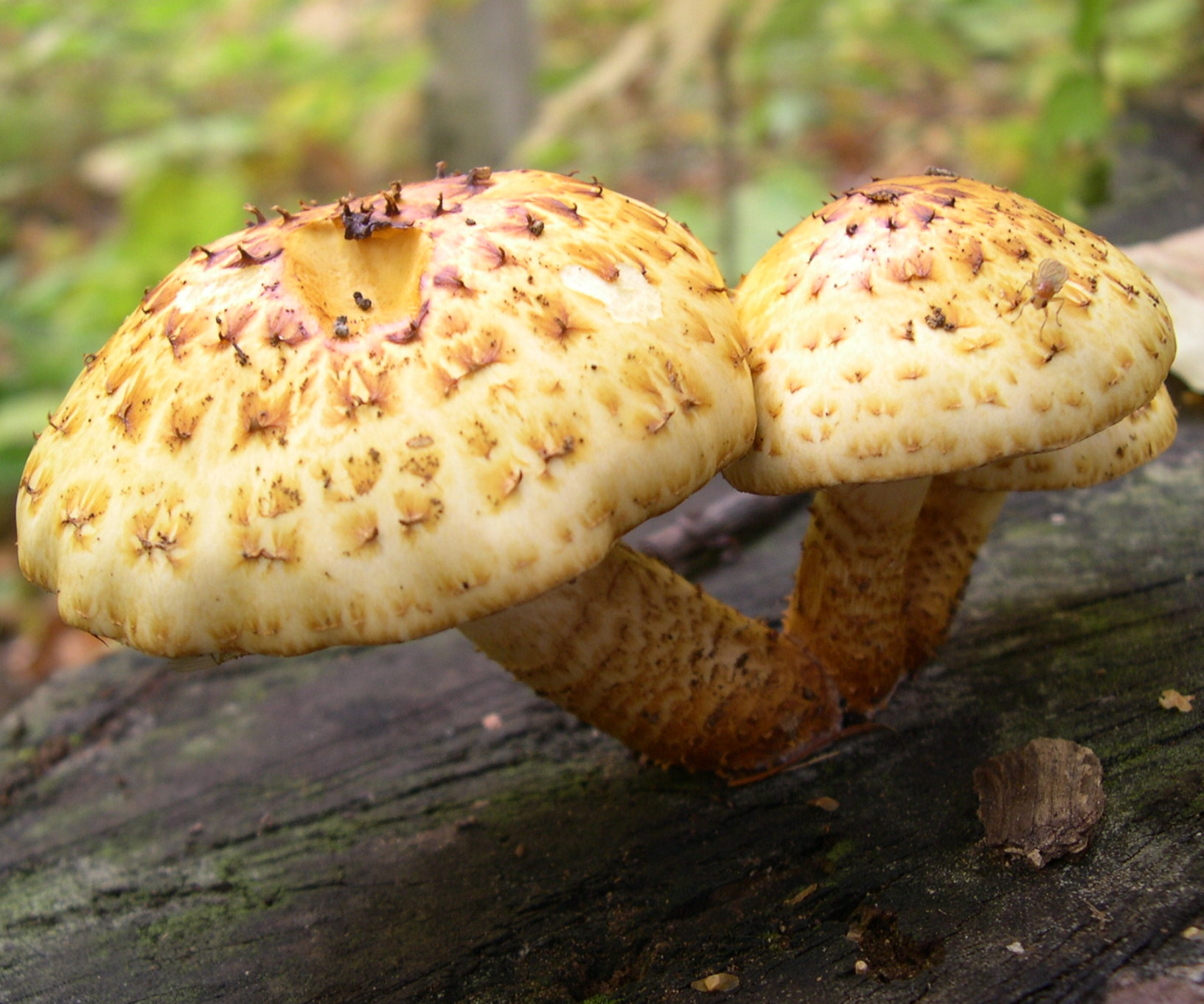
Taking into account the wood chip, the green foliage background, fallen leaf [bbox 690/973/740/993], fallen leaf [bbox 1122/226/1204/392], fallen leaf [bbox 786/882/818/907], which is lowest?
fallen leaf [bbox 690/973/740/993]

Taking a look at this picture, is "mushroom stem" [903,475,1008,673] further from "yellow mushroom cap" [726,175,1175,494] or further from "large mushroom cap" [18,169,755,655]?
"large mushroom cap" [18,169,755,655]

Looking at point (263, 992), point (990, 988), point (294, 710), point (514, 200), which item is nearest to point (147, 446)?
point (514, 200)

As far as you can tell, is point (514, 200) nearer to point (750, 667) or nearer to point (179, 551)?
point (179, 551)

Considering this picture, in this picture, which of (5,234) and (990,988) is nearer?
(990,988)

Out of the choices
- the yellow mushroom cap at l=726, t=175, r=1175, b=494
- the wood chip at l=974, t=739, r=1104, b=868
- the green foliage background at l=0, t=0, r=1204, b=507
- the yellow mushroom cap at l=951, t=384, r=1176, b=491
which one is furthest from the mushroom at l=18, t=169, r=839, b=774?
the green foliage background at l=0, t=0, r=1204, b=507

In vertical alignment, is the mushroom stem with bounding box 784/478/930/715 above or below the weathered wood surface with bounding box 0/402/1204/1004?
above

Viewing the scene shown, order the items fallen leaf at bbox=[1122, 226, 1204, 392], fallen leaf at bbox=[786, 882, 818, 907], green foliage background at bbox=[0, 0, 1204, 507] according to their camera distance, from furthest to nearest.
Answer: green foliage background at bbox=[0, 0, 1204, 507], fallen leaf at bbox=[1122, 226, 1204, 392], fallen leaf at bbox=[786, 882, 818, 907]

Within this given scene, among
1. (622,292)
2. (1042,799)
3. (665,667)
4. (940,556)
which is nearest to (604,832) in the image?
(665,667)
